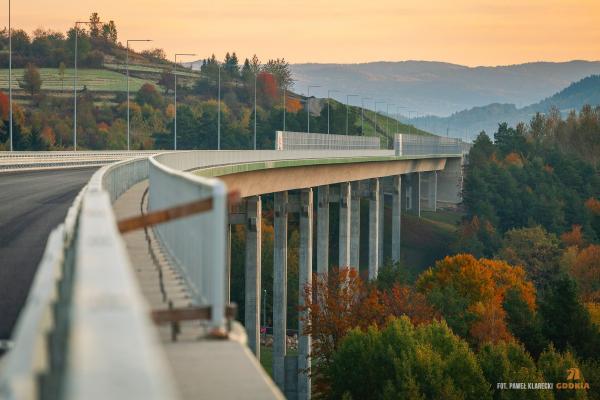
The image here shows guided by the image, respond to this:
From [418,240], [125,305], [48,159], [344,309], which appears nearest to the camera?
[125,305]

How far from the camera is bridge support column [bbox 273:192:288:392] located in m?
83.1

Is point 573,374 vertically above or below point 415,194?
below

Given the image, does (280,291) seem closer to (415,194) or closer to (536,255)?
(536,255)

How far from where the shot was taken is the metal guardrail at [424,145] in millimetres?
125875

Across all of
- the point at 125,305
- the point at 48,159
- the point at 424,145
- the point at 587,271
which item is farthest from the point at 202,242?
the point at 424,145

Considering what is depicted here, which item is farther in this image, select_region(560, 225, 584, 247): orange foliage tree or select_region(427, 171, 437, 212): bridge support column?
select_region(427, 171, 437, 212): bridge support column

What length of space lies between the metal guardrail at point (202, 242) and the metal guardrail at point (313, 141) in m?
73.6

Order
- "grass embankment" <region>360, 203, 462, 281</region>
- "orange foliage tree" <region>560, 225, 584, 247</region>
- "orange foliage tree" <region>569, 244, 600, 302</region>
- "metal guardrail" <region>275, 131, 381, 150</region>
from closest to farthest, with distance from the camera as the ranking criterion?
"metal guardrail" <region>275, 131, 381, 150</region>, "orange foliage tree" <region>569, 244, 600, 302</region>, "orange foliage tree" <region>560, 225, 584, 247</region>, "grass embankment" <region>360, 203, 462, 281</region>

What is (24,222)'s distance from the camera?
32625 millimetres

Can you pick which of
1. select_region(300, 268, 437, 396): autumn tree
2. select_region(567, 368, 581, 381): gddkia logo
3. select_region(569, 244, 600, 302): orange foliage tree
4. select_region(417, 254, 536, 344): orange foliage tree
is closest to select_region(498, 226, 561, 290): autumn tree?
select_region(569, 244, 600, 302): orange foliage tree

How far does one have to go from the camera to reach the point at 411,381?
211 feet

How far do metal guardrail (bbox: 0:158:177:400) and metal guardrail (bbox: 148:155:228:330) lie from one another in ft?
3.87

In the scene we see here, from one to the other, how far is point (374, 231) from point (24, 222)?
93397mm

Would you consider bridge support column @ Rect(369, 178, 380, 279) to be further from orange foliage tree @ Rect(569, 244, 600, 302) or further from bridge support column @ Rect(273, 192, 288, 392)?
bridge support column @ Rect(273, 192, 288, 392)
